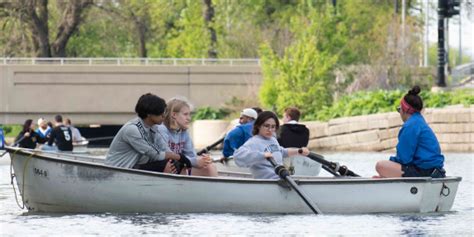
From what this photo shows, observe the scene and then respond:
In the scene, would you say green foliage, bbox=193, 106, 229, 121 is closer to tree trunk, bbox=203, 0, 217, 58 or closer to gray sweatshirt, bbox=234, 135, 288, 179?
tree trunk, bbox=203, 0, 217, 58

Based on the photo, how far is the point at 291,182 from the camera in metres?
18.7

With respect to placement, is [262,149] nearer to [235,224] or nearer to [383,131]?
[235,224]

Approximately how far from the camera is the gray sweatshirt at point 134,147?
60.4ft

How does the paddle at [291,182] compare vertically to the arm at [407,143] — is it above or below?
below

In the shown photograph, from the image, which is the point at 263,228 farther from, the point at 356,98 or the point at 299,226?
the point at 356,98

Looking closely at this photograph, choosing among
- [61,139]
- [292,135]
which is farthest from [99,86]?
[292,135]

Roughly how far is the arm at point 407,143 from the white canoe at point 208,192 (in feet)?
1.09

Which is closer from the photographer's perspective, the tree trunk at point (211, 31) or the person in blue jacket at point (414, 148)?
the person in blue jacket at point (414, 148)

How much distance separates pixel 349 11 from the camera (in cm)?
6981

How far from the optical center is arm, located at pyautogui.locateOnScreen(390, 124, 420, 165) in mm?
18734

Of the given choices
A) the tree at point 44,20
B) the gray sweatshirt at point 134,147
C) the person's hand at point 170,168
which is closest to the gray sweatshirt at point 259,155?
the person's hand at point 170,168

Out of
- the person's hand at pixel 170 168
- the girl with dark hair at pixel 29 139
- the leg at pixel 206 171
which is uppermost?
the person's hand at pixel 170 168

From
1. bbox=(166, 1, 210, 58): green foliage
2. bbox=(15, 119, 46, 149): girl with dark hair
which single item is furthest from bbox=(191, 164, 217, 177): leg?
bbox=(166, 1, 210, 58): green foliage

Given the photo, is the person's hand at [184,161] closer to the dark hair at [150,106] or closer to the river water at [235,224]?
the river water at [235,224]
